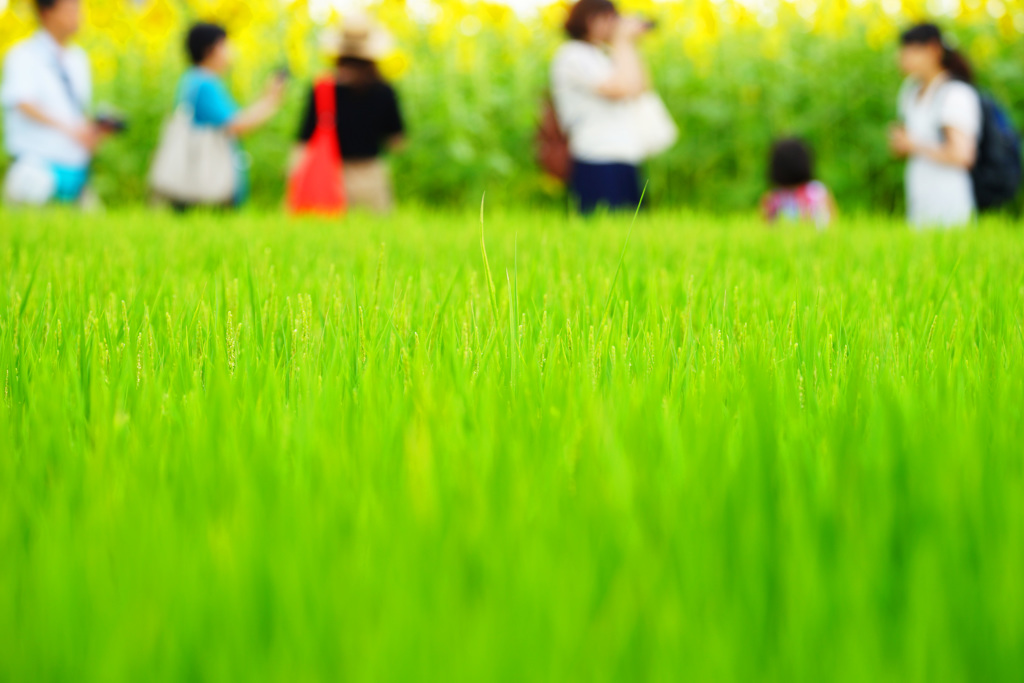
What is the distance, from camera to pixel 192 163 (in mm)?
4891

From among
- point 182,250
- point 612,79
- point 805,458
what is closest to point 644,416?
point 805,458

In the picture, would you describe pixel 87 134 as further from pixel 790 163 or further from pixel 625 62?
pixel 790 163

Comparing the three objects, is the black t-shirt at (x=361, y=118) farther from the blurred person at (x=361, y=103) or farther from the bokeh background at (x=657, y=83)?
the bokeh background at (x=657, y=83)

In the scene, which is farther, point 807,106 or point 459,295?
point 807,106

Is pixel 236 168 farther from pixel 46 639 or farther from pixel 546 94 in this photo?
pixel 46 639

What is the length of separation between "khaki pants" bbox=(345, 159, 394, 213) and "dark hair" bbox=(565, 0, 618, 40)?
1.28 m

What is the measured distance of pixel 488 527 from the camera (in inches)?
25.3

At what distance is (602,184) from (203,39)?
210cm

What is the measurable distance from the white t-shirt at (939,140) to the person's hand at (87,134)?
3.81m

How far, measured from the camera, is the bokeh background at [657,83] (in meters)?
7.39

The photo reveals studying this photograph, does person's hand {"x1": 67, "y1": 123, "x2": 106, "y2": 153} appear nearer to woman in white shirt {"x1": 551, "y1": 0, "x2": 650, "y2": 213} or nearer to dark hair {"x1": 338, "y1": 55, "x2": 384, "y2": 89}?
dark hair {"x1": 338, "y1": 55, "x2": 384, "y2": 89}

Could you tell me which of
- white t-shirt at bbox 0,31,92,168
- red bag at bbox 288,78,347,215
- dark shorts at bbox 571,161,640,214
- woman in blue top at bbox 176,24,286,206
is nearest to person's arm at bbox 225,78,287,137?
woman in blue top at bbox 176,24,286,206

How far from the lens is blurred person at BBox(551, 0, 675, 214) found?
4.48m

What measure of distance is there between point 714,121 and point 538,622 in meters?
7.35
